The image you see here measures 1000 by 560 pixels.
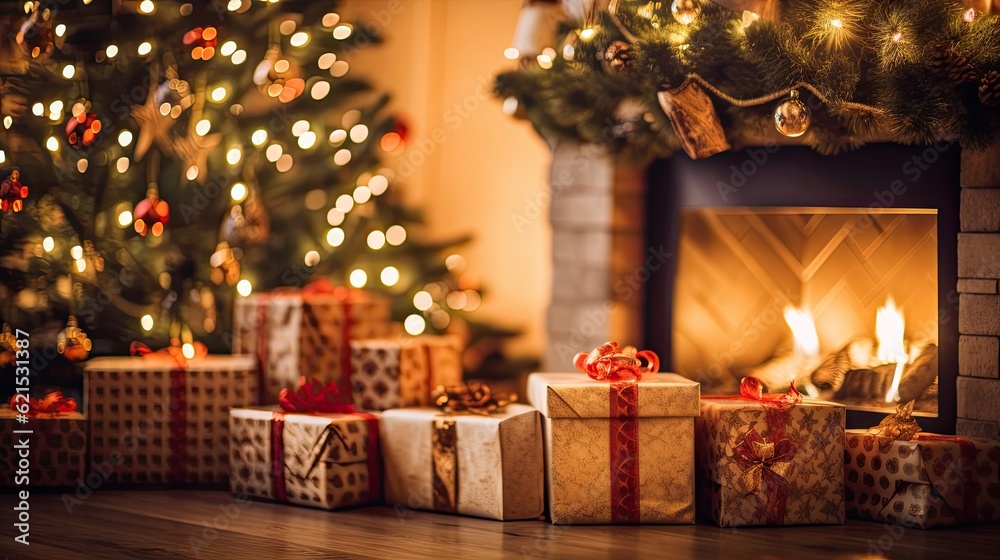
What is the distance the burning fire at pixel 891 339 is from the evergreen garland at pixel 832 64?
1.65 ft

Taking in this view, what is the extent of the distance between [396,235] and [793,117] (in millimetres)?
1777

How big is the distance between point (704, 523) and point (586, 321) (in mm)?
990

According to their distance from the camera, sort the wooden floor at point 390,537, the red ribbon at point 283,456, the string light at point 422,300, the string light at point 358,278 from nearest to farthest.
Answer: the wooden floor at point 390,537, the red ribbon at point 283,456, the string light at point 358,278, the string light at point 422,300

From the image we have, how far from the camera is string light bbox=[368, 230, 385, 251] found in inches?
139

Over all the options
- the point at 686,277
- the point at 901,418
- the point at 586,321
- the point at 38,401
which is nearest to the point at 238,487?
the point at 38,401

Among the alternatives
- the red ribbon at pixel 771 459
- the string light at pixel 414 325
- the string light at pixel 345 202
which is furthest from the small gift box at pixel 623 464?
the string light at pixel 345 202

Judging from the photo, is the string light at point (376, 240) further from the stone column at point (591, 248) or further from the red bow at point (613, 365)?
the red bow at point (613, 365)

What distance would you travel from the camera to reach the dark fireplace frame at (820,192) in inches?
101

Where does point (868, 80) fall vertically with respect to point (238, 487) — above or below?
above

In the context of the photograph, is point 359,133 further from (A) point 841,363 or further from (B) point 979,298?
(B) point 979,298

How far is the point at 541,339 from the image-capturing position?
3902 millimetres

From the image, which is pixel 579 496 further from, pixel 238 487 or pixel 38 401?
pixel 38 401

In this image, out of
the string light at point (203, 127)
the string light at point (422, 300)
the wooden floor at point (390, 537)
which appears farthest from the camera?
the string light at point (422, 300)

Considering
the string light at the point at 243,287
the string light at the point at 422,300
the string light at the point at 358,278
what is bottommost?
the string light at the point at 422,300
